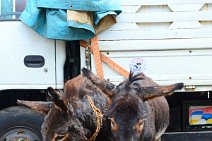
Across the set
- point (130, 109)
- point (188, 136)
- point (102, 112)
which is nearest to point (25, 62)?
point (102, 112)

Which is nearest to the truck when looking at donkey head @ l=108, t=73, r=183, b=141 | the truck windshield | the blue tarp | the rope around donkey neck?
the truck windshield

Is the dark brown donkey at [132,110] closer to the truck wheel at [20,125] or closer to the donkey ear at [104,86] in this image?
the donkey ear at [104,86]

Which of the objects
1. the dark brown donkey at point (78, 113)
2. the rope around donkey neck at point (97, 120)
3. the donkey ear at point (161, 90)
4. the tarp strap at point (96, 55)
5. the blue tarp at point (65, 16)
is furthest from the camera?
the tarp strap at point (96, 55)

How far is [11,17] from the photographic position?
598cm

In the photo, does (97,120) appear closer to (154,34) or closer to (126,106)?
(126,106)

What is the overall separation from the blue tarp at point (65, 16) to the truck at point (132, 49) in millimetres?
204

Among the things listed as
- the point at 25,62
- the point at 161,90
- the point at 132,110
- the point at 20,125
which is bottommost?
the point at 20,125

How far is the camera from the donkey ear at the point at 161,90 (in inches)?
161

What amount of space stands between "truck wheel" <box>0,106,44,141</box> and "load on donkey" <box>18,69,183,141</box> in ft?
4.74

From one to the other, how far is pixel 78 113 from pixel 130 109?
0.55 meters

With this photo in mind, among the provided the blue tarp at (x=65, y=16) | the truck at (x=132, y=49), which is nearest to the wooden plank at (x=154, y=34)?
the truck at (x=132, y=49)

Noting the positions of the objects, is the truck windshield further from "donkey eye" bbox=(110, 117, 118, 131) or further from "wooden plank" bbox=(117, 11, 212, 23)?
"donkey eye" bbox=(110, 117, 118, 131)

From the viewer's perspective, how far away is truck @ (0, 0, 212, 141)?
5.90 m

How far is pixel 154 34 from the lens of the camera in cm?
591
